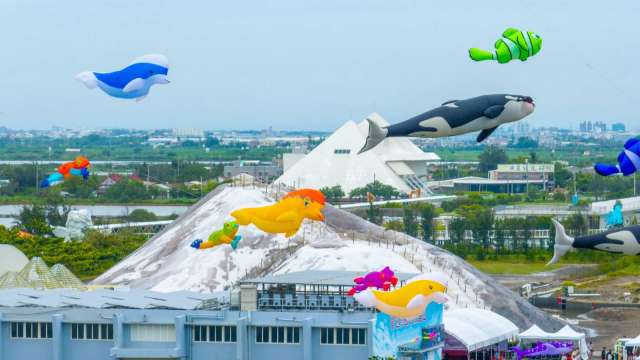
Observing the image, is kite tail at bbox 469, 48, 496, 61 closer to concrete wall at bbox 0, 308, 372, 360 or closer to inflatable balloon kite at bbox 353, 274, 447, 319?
inflatable balloon kite at bbox 353, 274, 447, 319

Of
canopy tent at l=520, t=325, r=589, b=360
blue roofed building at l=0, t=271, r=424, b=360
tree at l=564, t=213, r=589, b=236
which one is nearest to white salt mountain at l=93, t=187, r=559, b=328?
canopy tent at l=520, t=325, r=589, b=360

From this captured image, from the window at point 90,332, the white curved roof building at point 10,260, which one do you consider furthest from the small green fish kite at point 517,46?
the white curved roof building at point 10,260

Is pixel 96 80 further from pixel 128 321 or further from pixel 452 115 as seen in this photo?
pixel 128 321

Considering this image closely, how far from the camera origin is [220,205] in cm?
10206

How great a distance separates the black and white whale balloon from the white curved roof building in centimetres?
5122

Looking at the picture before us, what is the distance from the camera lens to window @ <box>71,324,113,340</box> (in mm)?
64688

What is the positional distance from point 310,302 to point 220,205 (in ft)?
123

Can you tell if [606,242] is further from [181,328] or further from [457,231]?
[457,231]

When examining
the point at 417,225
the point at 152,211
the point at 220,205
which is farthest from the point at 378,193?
the point at 220,205

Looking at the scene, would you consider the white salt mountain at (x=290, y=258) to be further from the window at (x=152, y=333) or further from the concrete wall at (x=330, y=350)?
the window at (x=152, y=333)

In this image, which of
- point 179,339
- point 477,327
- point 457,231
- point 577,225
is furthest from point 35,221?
point 179,339

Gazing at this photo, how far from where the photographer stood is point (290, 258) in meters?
91.1

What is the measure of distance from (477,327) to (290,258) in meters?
18.6

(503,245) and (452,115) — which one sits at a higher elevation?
(452,115)
